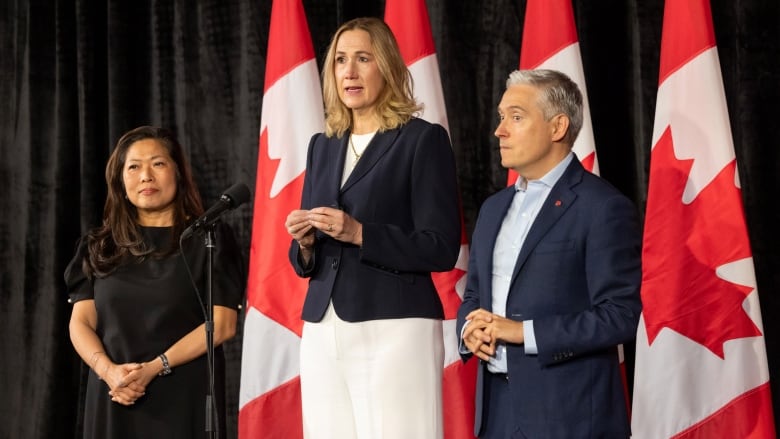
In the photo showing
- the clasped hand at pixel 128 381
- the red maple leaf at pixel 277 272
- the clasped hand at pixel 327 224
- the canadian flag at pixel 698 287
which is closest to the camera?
the clasped hand at pixel 327 224

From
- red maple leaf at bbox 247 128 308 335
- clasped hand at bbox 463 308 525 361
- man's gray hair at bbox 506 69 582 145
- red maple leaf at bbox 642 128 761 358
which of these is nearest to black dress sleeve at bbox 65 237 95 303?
red maple leaf at bbox 247 128 308 335

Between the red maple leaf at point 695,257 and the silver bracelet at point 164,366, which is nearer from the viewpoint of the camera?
the silver bracelet at point 164,366

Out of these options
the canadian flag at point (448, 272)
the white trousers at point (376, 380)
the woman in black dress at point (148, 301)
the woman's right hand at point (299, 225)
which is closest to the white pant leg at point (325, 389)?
the white trousers at point (376, 380)

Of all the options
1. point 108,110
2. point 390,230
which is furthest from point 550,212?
point 108,110

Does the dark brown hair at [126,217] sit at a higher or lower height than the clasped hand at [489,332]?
higher

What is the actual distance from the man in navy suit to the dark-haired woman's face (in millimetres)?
1179

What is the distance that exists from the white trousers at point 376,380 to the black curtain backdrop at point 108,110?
6.52 ft

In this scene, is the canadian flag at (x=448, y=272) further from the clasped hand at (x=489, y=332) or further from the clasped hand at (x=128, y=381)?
the clasped hand at (x=489, y=332)

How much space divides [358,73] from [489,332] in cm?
78

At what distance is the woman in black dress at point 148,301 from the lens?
111 inches

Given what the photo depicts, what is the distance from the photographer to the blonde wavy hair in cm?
244

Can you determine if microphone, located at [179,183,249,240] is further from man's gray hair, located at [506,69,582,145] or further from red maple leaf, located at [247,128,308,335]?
red maple leaf, located at [247,128,308,335]

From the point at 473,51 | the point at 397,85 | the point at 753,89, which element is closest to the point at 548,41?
the point at 473,51

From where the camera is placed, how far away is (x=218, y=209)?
2332mm
